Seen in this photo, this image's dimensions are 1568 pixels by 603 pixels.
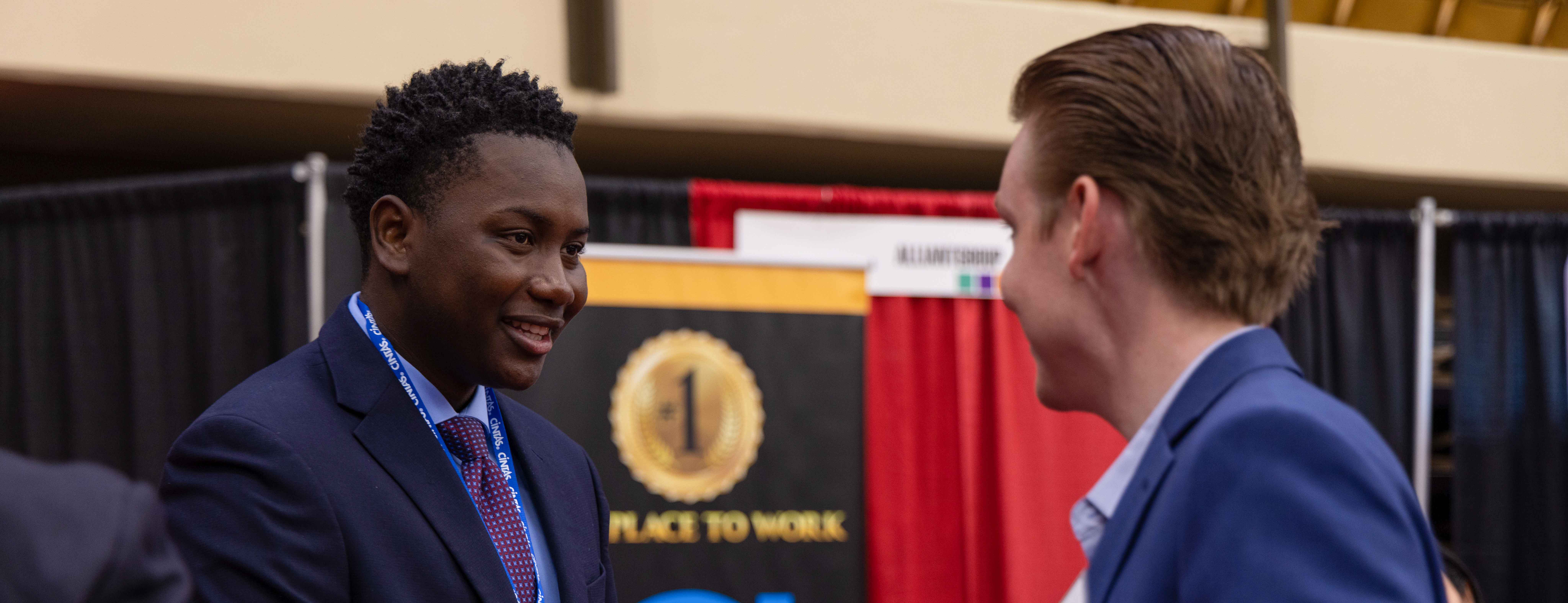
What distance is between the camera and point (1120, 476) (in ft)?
3.61

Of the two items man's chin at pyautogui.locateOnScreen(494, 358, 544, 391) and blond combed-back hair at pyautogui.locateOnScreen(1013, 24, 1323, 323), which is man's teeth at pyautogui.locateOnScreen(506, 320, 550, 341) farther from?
blond combed-back hair at pyautogui.locateOnScreen(1013, 24, 1323, 323)

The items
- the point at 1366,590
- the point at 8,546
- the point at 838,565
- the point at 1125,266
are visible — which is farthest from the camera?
the point at 838,565

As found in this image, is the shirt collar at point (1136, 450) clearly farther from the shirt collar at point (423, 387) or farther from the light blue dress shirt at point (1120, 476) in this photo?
the shirt collar at point (423, 387)

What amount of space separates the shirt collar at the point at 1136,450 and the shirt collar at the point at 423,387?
0.80 m

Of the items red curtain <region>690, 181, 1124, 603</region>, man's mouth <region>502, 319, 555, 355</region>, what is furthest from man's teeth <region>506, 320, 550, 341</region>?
red curtain <region>690, 181, 1124, 603</region>

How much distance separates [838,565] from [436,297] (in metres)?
2.93

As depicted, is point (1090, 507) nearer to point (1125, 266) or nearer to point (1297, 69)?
point (1125, 266)

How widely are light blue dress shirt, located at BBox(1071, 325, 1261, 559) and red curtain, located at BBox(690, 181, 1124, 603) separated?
10.7ft

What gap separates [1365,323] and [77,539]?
17.1ft

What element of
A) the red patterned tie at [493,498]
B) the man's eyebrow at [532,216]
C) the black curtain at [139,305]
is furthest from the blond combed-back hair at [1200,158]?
the black curtain at [139,305]

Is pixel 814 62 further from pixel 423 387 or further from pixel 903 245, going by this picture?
pixel 423 387

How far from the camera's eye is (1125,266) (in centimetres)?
105

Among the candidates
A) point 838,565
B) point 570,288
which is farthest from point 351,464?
point 838,565

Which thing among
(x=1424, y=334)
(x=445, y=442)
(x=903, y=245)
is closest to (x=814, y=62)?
(x=903, y=245)
